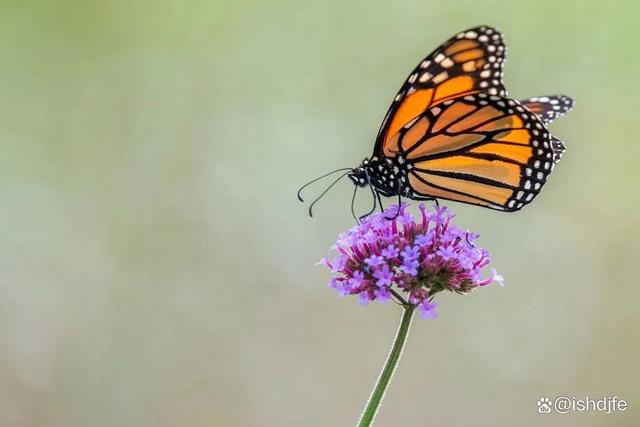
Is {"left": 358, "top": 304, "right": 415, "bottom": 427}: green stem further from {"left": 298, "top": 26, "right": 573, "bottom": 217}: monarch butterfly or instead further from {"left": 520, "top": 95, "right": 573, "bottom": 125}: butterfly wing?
{"left": 520, "top": 95, "right": 573, "bottom": 125}: butterfly wing

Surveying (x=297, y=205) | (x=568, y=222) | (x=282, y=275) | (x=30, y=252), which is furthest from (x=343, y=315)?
(x=30, y=252)

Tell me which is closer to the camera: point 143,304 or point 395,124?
point 395,124

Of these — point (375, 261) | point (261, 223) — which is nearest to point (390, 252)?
point (375, 261)

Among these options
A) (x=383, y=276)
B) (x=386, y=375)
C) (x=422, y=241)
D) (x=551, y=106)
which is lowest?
(x=386, y=375)

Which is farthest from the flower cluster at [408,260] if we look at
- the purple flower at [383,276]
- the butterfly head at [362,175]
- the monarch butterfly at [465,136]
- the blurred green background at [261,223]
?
the blurred green background at [261,223]

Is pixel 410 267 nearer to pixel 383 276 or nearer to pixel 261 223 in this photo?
pixel 383 276

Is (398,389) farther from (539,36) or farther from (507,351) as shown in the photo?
(539,36)

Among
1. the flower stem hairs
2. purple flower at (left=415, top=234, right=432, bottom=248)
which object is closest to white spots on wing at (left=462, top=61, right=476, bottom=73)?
the flower stem hairs
